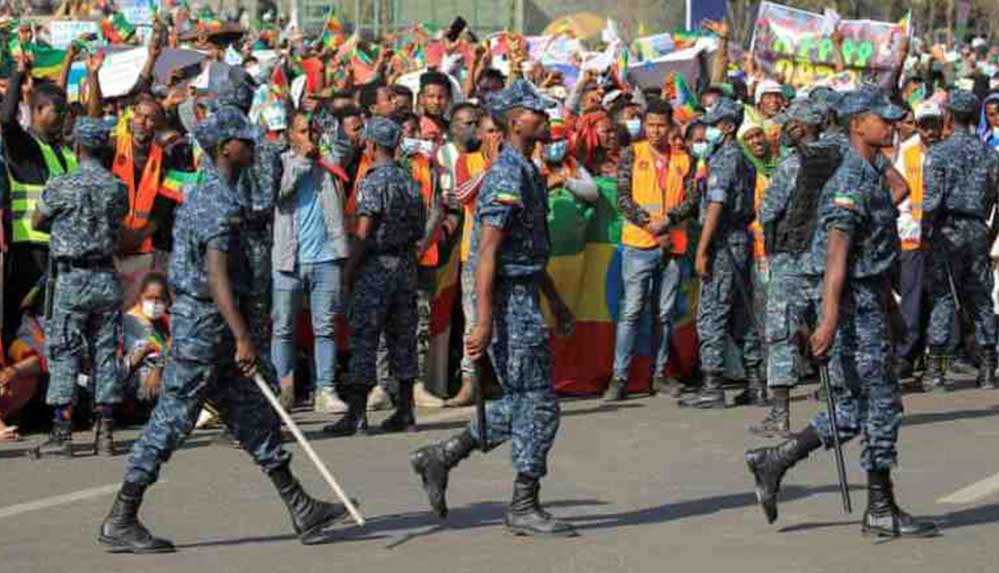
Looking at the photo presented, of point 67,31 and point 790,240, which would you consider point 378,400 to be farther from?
point 67,31

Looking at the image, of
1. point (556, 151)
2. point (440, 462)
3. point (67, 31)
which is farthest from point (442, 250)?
point (67, 31)

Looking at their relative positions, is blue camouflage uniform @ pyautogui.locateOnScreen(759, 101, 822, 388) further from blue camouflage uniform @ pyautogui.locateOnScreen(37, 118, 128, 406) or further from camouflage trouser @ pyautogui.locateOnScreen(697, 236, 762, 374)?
blue camouflage uniform @ pyautogui.locateOnScreen(37, 118, 128, 406)

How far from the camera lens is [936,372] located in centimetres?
1605

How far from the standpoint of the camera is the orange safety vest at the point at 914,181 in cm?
1625

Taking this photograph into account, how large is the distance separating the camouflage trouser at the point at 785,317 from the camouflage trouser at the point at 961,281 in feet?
8.59

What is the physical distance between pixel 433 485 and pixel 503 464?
6.69 ft

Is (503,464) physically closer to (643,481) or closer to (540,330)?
(643,481)

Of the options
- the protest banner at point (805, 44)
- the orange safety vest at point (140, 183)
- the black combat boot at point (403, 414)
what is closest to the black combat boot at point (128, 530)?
the black combat boot at point (403, 414)

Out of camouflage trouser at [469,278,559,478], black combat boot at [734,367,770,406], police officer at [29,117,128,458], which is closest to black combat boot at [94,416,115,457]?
police officer at [29,117,128,458]

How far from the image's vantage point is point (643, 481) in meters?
11.6

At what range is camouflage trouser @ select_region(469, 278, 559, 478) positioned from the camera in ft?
32.8

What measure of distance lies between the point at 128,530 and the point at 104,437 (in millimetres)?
3130

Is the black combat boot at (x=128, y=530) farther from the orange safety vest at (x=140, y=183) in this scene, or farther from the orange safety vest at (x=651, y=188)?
the orange safety vest at (x=651, y=188)

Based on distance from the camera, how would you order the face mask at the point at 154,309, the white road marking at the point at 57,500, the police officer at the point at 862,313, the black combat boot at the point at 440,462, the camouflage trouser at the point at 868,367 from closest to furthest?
the police officer at the point at 862,313, the camouflage trouser at the point at 868,367, the black combat boot at the point at 440,462, the white road marking at the point at 57,500, the face mask at the point at 154,309
